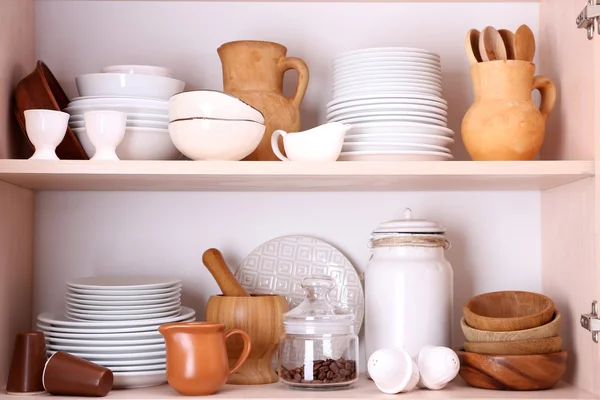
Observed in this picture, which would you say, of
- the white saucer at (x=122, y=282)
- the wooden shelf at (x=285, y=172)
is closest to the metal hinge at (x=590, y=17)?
the wooden shelf at (x=285, y=172)

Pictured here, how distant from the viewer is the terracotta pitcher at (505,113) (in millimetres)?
1352

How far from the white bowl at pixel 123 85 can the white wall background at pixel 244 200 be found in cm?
20

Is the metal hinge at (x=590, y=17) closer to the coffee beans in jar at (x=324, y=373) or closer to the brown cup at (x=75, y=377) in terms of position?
the coffee beans in jar at (x=324, y=373)

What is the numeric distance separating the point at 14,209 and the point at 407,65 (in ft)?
2.45

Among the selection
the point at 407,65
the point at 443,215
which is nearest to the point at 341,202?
the point at 443,215

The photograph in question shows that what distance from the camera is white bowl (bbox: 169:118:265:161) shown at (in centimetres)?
129

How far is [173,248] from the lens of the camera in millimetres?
1588

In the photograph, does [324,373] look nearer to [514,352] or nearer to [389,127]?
[514,352]

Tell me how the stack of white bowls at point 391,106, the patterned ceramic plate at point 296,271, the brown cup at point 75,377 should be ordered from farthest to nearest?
the patterned ceramic plate at point 296,271 < the stack of white bowls at point 391,106 < the brown cup at point 75,377

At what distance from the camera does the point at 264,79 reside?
4.75ft

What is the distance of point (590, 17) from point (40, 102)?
921mm

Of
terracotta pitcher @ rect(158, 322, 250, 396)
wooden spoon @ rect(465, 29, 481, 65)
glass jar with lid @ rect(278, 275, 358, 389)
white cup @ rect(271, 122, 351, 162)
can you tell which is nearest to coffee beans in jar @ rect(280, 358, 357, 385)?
glass jar with lid @ rect(278, 275, 358, 389)

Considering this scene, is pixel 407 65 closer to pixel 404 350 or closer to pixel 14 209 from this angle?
pixel 404 350

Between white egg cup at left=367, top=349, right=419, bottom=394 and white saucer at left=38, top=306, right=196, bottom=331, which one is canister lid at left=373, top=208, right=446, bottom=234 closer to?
white egg cup at left=367, top=349, right=419, bottom=394
